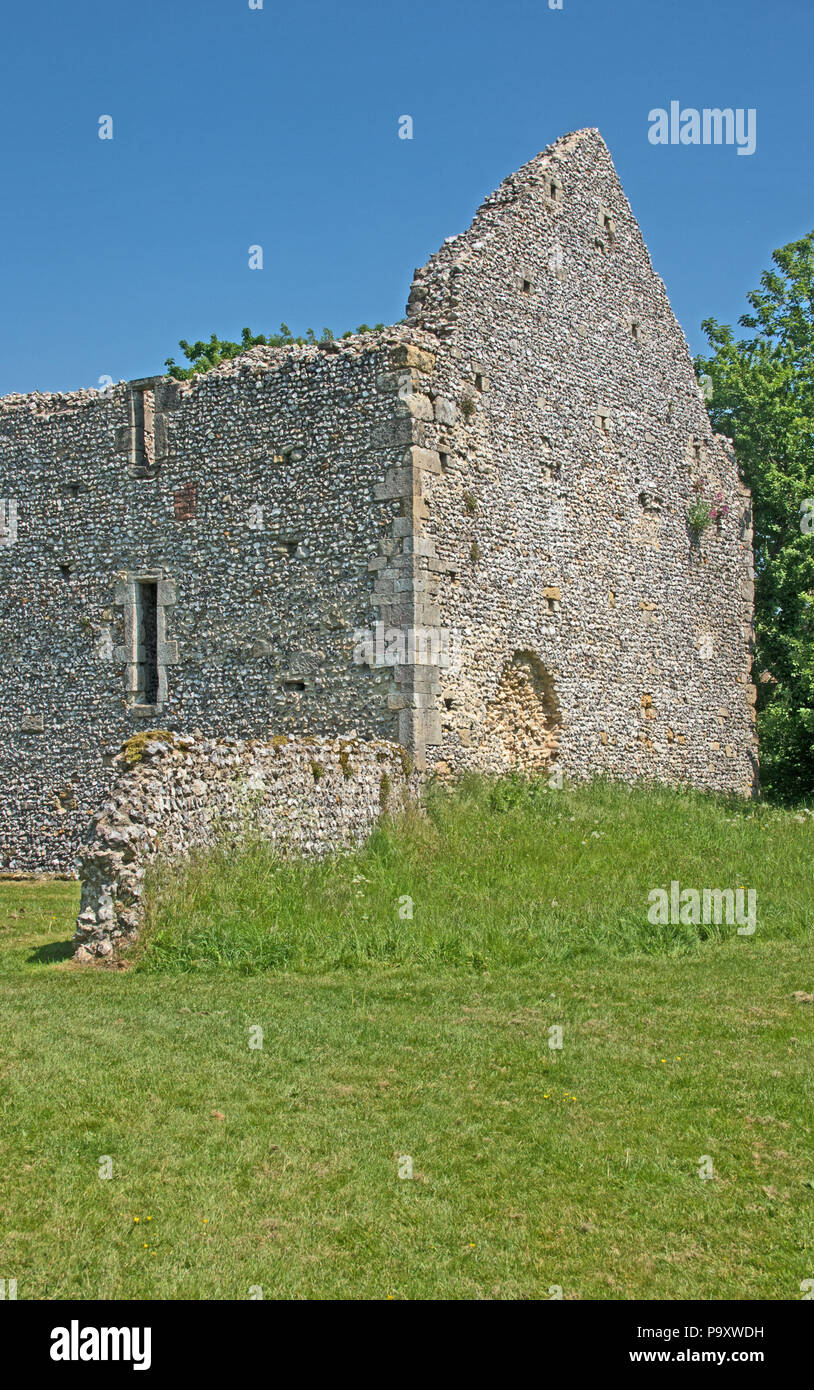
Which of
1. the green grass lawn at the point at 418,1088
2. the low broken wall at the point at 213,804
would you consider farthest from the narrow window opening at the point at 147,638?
the green grass lawn at the point at 418,1088

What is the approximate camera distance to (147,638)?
18.2 m

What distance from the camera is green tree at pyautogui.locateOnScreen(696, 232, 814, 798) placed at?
2249 cm

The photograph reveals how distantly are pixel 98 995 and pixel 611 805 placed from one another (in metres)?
8.75

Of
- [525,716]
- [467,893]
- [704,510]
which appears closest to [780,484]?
[704,510]

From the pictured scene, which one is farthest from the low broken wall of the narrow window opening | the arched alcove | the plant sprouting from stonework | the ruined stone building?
the plant sprouting from stonework

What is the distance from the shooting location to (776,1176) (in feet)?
20.2

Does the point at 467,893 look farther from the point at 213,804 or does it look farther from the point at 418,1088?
the point at 418,1088

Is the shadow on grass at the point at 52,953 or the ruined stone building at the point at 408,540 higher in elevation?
the ruined stone building at the point at 408,540

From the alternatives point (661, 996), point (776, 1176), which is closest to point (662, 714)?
point (661, 996)

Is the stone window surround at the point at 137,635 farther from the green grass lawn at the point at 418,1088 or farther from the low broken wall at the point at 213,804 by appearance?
the green grass lawn at the point at 418,1088

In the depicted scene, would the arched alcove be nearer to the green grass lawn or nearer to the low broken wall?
the low broken wall

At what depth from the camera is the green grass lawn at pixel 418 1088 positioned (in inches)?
210

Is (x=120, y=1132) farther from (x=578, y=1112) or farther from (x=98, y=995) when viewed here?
(x=98, y=995)

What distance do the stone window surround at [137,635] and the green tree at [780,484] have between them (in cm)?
1067
